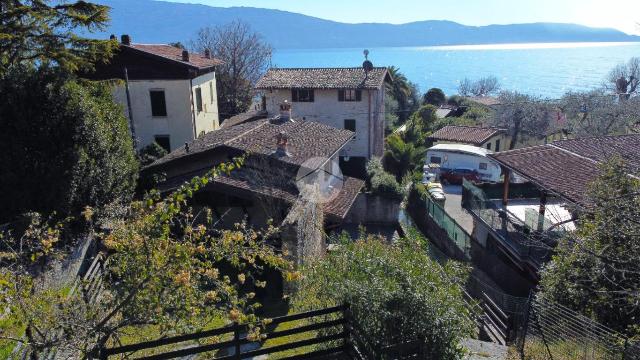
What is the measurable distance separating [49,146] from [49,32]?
393cm

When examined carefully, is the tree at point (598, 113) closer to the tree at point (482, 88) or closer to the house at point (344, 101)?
the house at point (344, 101)

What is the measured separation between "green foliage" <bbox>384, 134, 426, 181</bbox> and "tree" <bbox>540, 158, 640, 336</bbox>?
73.3 feet

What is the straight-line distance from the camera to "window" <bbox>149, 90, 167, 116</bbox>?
27.2m

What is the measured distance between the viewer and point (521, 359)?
33.4 feet

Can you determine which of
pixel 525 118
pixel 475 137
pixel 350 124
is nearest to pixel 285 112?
pixel 350 124

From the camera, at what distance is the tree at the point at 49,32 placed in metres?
14.3

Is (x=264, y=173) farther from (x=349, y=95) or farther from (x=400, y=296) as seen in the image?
(x=349, y=95)

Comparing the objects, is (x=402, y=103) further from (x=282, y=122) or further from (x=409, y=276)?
(x=409, y=276)

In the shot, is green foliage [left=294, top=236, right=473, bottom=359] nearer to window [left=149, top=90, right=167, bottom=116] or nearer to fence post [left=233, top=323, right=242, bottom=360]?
fence post [left=233, top=323, right=242, bottom=360]

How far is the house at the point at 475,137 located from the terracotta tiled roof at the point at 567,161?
19119 mm

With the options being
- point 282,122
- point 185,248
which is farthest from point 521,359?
point 282,122

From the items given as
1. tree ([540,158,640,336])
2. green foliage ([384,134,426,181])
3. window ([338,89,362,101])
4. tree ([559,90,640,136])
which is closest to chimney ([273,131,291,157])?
tree ([540,158,640,336])

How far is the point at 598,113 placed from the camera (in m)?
40.2

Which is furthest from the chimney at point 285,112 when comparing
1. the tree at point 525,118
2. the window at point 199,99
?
the tree at point 525,118
